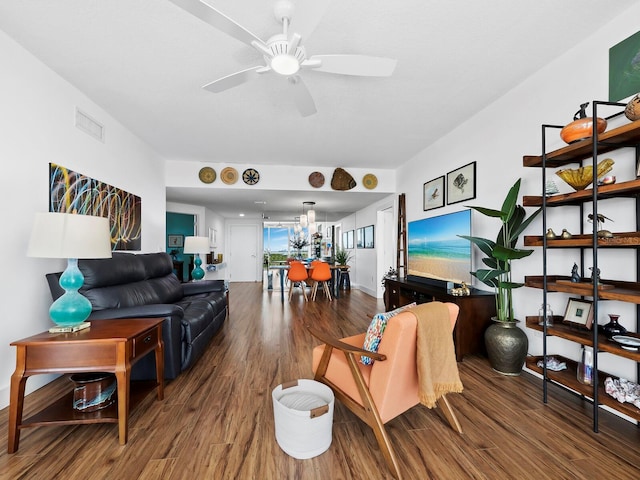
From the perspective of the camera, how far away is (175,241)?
704 centimetres

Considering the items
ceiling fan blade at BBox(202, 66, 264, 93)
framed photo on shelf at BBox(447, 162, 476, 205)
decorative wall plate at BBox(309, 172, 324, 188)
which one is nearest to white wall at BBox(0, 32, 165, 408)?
ceiling fan blade at BBox(202, 66, 264, 93)

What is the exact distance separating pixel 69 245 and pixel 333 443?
1.88m

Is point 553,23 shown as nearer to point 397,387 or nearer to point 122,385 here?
point 397,387

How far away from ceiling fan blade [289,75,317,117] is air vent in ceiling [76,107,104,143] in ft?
7.11

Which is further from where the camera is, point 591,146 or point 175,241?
point 175,241

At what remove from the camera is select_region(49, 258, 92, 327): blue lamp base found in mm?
1723

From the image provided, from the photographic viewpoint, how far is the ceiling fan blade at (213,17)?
136 centimetres

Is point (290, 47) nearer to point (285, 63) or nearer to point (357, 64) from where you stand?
point (285, 63)

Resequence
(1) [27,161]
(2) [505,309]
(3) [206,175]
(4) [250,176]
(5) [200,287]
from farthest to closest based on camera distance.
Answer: (4) [250,176], (3) [206,175], (5) [200,287], (2) [505,309], (1) [27,161]

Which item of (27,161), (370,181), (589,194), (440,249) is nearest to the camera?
(589,194)

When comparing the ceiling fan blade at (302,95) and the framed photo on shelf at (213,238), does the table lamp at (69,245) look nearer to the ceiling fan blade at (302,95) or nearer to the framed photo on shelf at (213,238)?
the ceiling fan blade at (302,95)

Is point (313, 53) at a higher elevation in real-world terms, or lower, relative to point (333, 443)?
higher

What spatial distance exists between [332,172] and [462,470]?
4675mm

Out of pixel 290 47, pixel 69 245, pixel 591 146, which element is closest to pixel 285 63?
pixel 290 47
